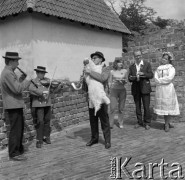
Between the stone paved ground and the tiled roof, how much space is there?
648cm

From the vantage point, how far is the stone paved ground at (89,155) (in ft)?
14.7

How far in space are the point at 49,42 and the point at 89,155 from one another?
7.82 meters

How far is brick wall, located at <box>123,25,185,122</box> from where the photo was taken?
8117 millimetres

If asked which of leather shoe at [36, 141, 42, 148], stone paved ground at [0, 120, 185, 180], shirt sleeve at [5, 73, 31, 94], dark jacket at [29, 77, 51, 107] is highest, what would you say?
shirt sleeve at [5, 73, 31, 94]

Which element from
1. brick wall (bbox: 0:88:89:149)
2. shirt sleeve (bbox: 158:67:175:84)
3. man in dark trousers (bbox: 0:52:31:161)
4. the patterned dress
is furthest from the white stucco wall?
man in dark trousers (bbox: 0:52:31:161)

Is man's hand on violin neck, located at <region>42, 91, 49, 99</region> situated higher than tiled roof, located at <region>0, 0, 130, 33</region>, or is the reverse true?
tiled roof, located at <region>0, 0, 130, 33</region>

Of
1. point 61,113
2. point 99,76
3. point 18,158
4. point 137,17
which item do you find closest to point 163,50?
point 61,113

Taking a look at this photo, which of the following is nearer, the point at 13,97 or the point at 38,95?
the point at 13,97

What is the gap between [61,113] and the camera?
7680 mm

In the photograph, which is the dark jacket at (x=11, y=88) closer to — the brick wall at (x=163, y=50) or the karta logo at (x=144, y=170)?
the karta logo at (x=144, y=170)

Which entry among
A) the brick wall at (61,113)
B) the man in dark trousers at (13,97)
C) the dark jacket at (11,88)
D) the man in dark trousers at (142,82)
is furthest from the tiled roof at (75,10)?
the dark jacket at (11,88)

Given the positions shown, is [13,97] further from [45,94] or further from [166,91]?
[166,91]

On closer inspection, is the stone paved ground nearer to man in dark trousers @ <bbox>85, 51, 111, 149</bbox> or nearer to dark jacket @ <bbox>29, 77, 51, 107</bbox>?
man in dark trousers @ <bbox>85, 51, 111, 149</bbox>

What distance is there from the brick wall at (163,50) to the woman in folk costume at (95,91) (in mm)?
3336
